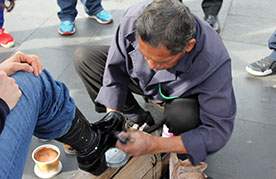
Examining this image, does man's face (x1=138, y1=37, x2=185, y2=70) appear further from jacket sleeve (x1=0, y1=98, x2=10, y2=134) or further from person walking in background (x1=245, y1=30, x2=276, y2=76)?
person walking in background (x1=245, y1=30, x2=276, y2=76)

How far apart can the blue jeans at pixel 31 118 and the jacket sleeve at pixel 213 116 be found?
54 cm

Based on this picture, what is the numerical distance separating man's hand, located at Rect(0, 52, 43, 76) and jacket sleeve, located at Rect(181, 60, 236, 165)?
683mm

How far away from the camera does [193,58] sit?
4.30 feet

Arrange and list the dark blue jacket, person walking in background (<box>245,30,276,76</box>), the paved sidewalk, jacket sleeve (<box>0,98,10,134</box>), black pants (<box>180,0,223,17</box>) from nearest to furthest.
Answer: jacket sleeve (<box>0,98,10,134</box>) < the dark blue jacket < the paved sidewalk < person walking in background (<box>245,30,276,76</box>) < black pants (<box>180,0,223,17</box>)

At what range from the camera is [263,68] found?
233cm

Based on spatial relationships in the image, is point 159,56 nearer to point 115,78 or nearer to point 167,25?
point 167,25

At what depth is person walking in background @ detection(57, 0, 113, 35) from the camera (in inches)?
114

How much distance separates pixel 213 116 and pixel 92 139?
56 cm

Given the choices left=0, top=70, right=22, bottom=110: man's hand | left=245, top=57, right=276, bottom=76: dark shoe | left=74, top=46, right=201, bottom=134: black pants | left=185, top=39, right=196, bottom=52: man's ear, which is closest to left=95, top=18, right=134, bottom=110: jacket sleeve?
left=74, top=46, right=201, bottom=134: black pants

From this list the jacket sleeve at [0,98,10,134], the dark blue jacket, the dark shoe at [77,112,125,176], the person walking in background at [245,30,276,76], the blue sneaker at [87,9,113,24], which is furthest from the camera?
the blue sneaker at [87,9,113,24]

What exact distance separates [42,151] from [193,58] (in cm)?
95

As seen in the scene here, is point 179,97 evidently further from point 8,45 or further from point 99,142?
point 8,45

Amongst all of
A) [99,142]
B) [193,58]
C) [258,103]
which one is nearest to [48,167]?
[99,142]

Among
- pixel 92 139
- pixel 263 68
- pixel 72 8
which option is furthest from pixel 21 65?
pixel 72 8
